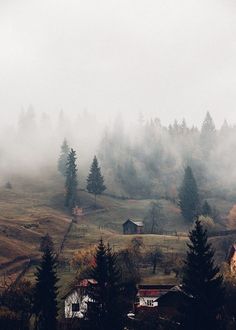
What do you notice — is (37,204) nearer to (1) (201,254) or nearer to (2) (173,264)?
(2) (173,264)

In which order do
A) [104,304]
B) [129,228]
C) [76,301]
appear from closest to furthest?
[104,304], [76,301], [129,228]

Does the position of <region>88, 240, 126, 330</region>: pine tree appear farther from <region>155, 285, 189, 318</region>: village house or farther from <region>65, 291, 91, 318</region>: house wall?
<region>65, 291, 91, 318</region>: house wall

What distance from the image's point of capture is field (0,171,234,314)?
352 ft

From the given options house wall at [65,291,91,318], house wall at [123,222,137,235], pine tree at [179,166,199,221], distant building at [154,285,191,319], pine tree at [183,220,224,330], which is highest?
pine tree at [179,166,199,221]

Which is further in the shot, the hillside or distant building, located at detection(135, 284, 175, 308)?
the hillside

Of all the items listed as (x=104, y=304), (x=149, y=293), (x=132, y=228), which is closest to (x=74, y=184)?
(x=132, y=228)

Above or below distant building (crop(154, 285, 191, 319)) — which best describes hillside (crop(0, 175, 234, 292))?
above

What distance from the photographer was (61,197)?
17600 centimetres

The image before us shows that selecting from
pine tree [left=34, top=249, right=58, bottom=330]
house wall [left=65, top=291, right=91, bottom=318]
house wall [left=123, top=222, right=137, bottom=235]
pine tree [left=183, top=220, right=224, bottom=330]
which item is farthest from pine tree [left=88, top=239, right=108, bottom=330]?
house wall [left=123, top=222, right=137, bottom=235]

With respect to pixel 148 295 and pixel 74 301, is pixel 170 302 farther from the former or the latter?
pixel 74 301

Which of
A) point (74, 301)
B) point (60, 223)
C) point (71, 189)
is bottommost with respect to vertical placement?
point (74, 301)

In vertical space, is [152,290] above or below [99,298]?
below

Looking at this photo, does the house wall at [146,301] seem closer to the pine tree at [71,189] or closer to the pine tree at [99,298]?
the pine tree at [99,298]

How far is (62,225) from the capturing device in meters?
141
